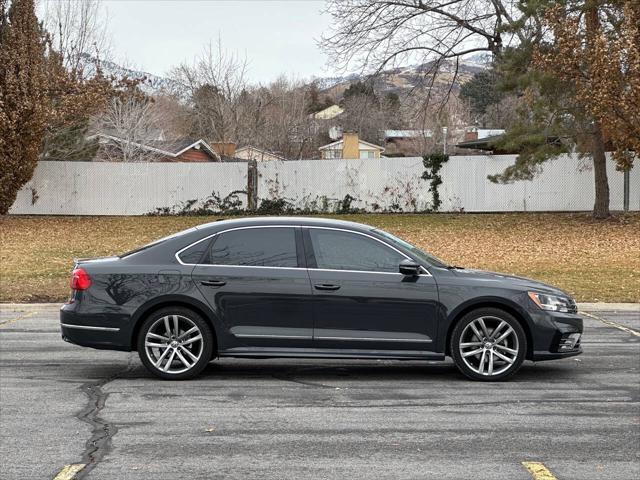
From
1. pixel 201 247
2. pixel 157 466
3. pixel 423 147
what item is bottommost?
pixel 157 466

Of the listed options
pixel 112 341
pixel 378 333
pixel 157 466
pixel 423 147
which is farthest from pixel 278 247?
pixel 423 147

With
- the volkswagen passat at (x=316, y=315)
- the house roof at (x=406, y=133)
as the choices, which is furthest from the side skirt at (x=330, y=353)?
the house roof at (x=406, y=133)

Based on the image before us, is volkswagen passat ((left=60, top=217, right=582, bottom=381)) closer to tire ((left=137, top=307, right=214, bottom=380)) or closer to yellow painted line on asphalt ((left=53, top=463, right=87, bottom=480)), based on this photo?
tire ((left=137, top=307, right=214, bottom=380))

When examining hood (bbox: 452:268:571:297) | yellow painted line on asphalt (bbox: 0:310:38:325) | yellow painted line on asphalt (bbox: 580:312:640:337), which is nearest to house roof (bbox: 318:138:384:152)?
yellow painted line on asphalt (bbox: 0:310:38:325)

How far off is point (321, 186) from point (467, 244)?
34.5 feet

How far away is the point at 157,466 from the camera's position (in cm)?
558

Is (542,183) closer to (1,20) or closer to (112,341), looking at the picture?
(1,20)

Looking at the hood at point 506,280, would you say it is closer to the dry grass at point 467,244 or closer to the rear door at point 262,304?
the rear door at point 262,304

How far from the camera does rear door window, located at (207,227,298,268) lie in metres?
8.32

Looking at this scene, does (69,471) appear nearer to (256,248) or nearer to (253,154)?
(256,248)

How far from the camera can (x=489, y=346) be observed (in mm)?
8148

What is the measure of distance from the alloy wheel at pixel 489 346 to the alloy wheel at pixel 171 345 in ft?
8.18

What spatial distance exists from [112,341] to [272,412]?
1970 mm

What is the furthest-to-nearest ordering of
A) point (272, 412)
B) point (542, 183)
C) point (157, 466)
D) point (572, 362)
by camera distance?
point (542, 183)
point (572, 362)
point (272, 412)
point (157, 466)
